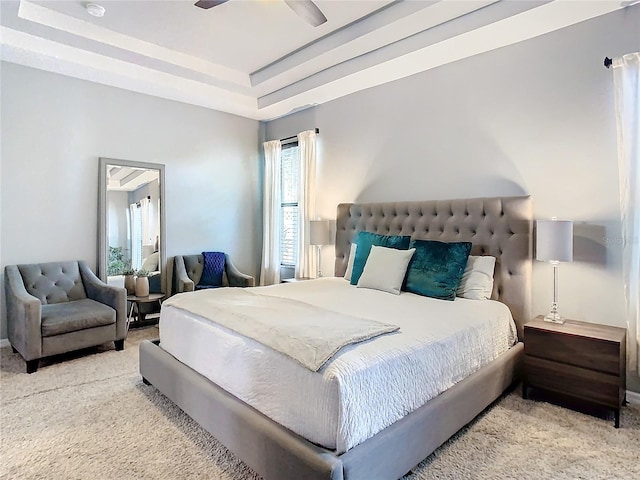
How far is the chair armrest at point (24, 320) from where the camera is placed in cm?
309

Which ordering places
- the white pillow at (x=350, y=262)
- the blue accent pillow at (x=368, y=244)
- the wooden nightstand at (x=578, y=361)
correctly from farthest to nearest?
1. the white pillow at (x=350, y=262)
2. the blue accent pillow at (x=368, y=244)
3. the wooden nightstand at (x=578, y=361)

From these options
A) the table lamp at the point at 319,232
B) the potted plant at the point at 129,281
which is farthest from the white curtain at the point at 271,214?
the potted plant at the point at 129,281

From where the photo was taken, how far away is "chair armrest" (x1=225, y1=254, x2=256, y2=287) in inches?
193

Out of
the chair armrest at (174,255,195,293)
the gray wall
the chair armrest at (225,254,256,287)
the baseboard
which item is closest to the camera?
the baseboard

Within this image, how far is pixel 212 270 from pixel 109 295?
145 centimetres

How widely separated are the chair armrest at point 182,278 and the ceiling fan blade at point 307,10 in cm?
311

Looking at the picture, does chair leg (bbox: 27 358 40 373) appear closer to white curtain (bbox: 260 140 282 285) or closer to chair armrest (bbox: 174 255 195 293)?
chair armrest (bbox: 174 255 195 293)

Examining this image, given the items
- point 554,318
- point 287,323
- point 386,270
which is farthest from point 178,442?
point 554,318

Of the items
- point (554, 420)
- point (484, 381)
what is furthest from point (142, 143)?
point (554, 420)

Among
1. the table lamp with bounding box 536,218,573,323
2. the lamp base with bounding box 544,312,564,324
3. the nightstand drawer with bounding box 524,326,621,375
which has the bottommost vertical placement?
the nightstand drawer with bounding box 524,326,621,375

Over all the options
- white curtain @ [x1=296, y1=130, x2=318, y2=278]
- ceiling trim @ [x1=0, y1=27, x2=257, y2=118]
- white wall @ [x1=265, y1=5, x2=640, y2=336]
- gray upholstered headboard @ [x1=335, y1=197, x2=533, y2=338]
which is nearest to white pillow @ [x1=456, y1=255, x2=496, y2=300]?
gray upholstered headboard @ [x1=335, y1=197, x2=533, y2=338]

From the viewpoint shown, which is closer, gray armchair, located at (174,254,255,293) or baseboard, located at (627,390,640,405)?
baseboard, located at (627,390,640,405)

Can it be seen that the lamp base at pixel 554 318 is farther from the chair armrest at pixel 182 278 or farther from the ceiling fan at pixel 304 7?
the chair armrest at pixel 182 278

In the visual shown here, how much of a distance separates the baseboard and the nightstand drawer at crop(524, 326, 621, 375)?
20.8 inches
